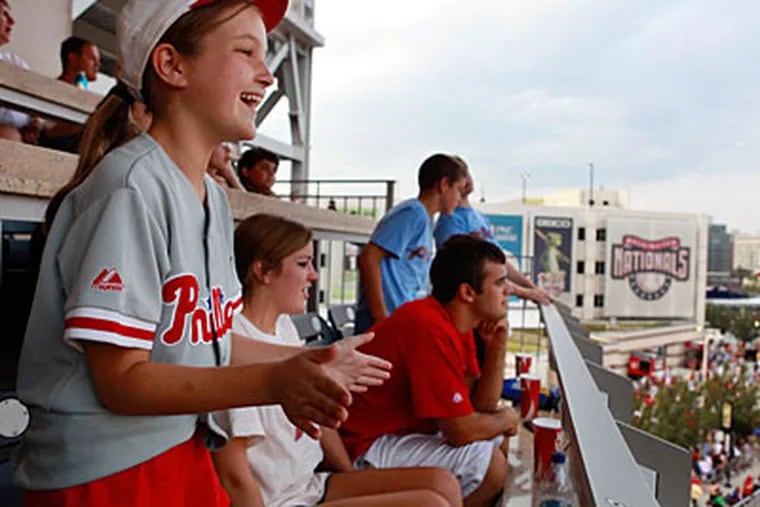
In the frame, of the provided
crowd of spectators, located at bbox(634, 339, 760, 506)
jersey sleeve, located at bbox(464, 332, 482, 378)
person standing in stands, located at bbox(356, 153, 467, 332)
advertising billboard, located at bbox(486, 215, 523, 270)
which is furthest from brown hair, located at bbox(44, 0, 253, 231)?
advertising billboard, located at bbox(486, 215, 523, 270)

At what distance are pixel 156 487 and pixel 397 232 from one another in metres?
2.14

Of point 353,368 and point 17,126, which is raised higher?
point 17,126

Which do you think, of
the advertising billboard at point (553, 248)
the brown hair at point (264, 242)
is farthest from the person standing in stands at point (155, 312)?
the advertising billboard at point (553, 248)

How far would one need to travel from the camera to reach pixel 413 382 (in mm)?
1882

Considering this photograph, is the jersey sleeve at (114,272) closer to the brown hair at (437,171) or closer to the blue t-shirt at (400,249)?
the blue t-shirt at (400,249)

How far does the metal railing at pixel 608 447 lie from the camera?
76 centimetres

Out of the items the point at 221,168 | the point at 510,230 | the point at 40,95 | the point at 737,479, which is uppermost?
the point at 510,230

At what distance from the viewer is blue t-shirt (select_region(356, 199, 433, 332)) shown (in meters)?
2.81

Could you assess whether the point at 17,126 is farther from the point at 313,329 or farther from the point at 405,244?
the point at 405,244

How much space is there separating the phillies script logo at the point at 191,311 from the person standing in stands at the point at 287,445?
0.52 meters

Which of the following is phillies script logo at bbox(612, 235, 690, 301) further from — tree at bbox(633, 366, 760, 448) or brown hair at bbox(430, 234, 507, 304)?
brown hair at bbox(430, 234, 507, 304)

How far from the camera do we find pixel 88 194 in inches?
27.4

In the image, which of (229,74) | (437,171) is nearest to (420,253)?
(437,171)

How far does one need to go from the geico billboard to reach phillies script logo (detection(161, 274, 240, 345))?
136 ft
